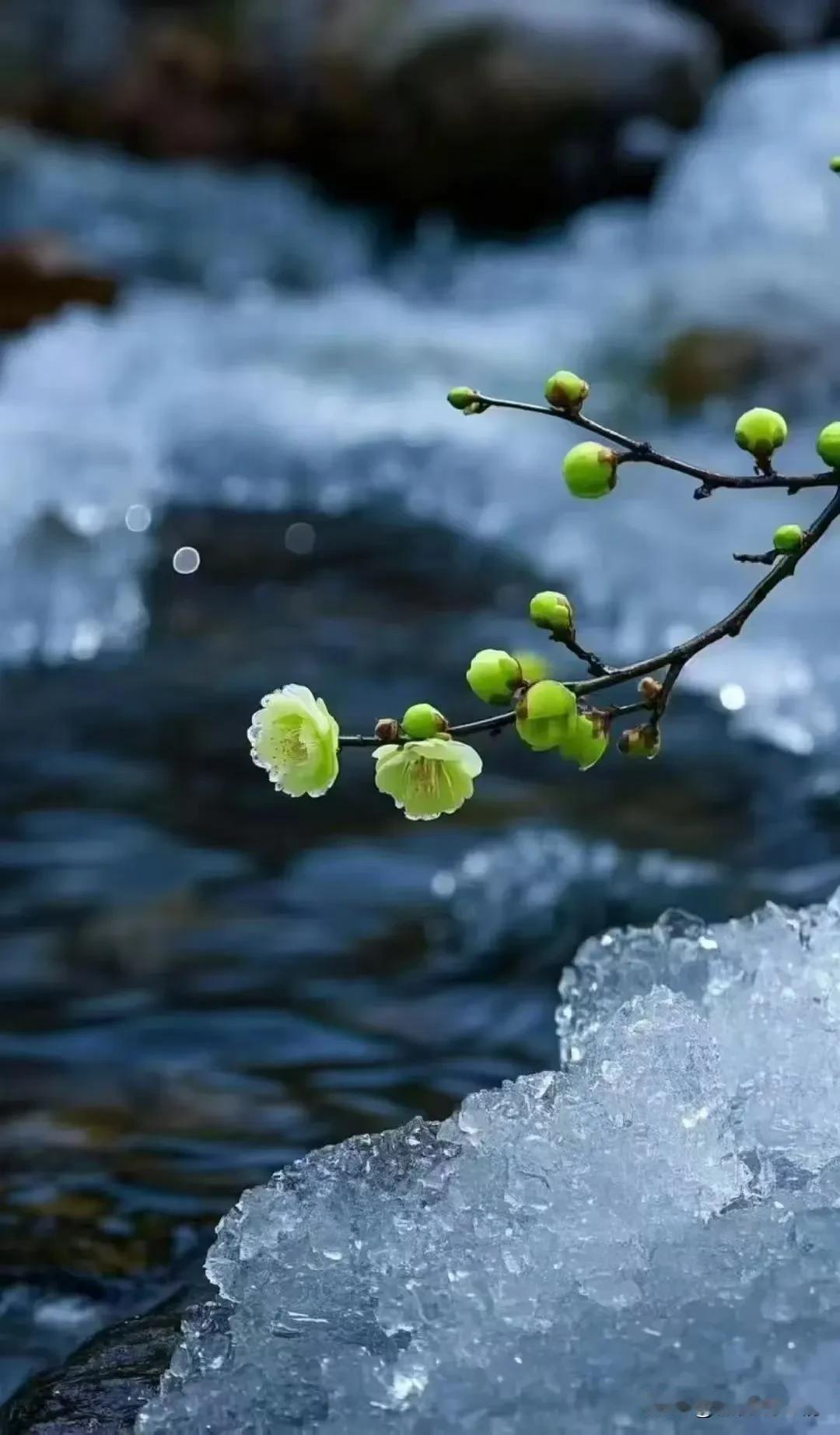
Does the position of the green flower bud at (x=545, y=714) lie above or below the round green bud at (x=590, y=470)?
below

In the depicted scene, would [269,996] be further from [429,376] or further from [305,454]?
[429,376]

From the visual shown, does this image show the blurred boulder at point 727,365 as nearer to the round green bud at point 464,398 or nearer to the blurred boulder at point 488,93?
the blurred boulder at point 488,93

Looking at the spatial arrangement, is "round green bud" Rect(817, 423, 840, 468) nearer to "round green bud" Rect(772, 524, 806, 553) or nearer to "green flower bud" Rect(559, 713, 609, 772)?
"round green bud" Rect(772, 524, 806, 553)

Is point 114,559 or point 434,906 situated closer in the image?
point 434,906

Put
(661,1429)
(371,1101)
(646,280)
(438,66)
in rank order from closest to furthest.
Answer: (661,1429)
(371,1101)
(646,280)
(438,66)

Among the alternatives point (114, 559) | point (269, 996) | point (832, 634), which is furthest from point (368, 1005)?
point (114, 559)

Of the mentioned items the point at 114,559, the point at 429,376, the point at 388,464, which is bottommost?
the point at 114,559

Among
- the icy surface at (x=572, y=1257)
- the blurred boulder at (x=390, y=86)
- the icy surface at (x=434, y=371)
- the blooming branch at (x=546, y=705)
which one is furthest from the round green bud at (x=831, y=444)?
the blurred boulder at (x=390, y=86)

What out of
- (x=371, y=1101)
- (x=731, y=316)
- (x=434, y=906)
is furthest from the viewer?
(x=731, y=316)
